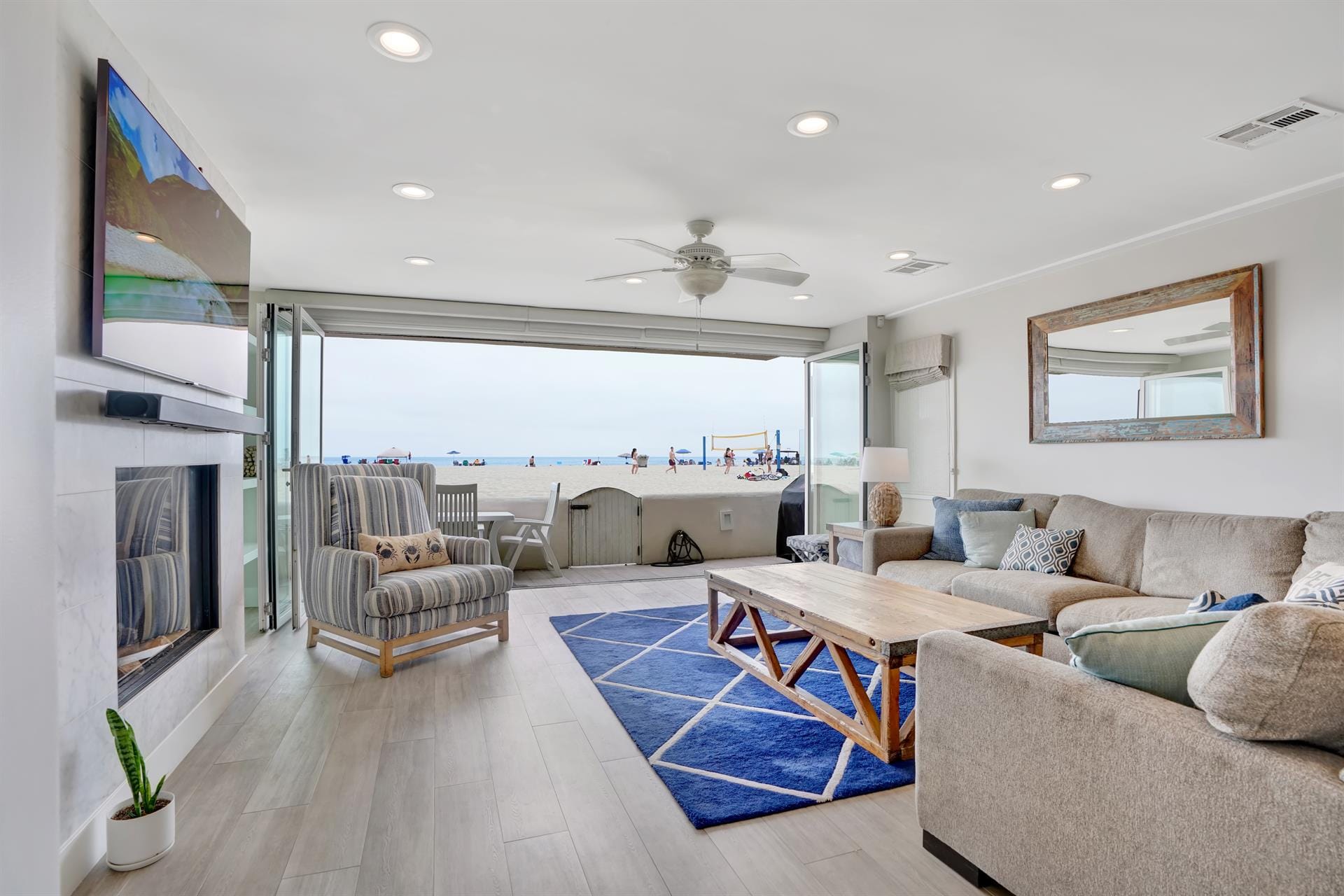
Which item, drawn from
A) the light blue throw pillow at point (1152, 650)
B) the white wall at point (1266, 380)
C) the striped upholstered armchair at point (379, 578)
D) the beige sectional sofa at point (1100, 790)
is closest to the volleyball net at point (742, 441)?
the white wall at point (1266, 380)

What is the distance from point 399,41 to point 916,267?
3.38 metres

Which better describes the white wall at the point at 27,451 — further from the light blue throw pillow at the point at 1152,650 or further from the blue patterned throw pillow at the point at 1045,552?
the blue patterned throw pillow at the point at 1045,552

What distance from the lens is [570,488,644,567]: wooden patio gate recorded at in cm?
658

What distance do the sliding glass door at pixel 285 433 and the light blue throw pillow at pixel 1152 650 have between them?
14.2 feet

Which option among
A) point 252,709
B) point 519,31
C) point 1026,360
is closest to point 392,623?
point 252,709

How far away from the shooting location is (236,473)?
3094mm

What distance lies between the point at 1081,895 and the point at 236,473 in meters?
3.38

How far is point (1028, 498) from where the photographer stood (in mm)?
4320

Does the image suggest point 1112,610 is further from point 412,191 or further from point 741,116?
point 412,191

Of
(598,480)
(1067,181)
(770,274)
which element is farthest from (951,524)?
(598,480)

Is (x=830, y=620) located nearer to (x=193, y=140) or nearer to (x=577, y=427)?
(x=193, y=140)

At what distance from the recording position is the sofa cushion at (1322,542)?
8.77ft

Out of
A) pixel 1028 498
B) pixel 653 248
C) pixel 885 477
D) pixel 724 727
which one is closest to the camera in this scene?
pixel 724 727

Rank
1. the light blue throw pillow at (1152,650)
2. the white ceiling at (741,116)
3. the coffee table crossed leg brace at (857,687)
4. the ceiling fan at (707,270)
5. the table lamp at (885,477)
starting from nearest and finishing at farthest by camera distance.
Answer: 1. the light blue throw pillow at (1152,650)
2. the white ceiling at (741,116)
3. the coffee table crossed leg brace at (857,687)
4. the ceiling fan at (707,270)
5. the table lamp at (885,477)
